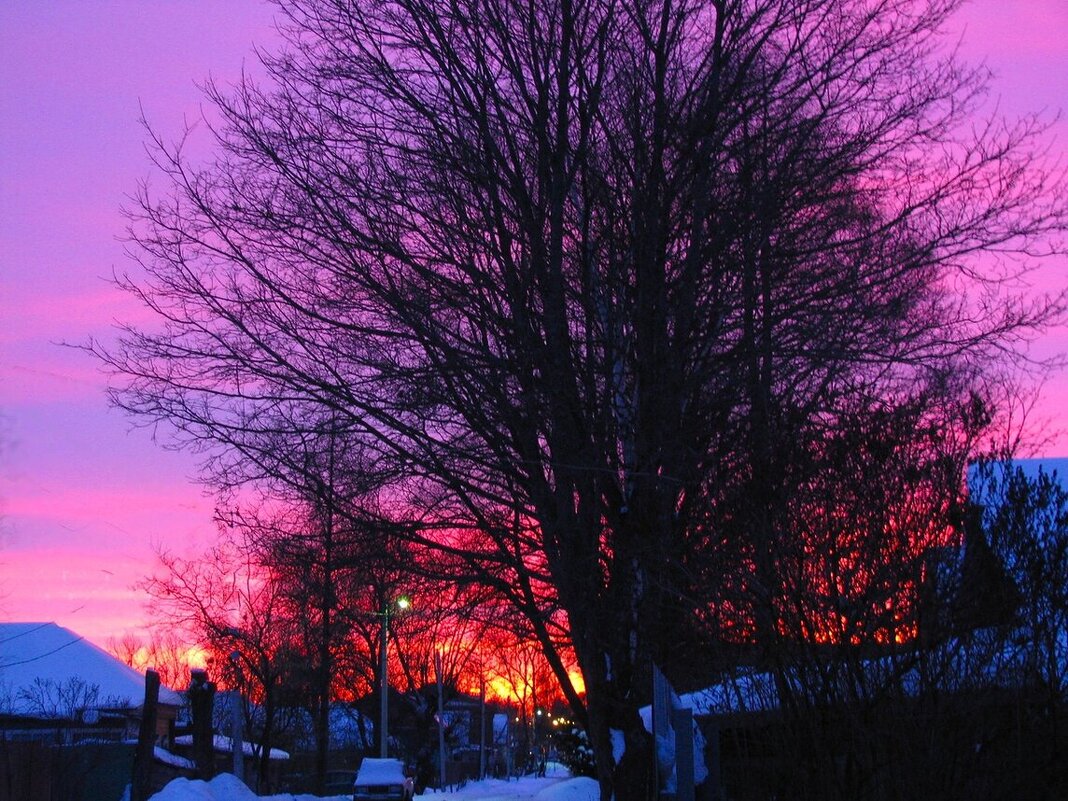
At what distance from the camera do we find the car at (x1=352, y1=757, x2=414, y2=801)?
31.7 meters

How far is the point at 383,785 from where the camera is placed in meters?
31.8

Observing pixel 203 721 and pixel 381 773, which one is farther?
pixel 381 773

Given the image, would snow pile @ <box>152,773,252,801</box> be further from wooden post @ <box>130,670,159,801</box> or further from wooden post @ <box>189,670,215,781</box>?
wooden post @ <box>189,670,215,781</box>

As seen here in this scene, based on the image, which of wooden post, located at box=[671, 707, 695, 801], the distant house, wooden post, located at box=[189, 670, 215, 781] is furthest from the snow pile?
wooden post, located at box=[671, 707, 695, 801]

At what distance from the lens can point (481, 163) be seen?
11742mm

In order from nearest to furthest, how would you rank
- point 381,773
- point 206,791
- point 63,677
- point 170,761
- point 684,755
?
point 684,755 < point 206,791 < point 170,761 < point 381,773 < point 63,677

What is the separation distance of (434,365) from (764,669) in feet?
15.1

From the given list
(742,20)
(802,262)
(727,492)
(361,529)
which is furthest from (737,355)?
(361,529)

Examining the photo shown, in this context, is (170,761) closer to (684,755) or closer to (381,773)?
(381,773)

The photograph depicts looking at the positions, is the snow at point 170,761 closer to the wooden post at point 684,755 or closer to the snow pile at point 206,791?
the snow pile at point 206,791

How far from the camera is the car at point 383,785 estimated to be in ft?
104

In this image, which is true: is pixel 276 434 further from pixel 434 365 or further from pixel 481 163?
pixel 481 163

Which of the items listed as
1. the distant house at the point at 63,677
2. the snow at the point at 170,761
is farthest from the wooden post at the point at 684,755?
the distant house at the point at 63,677

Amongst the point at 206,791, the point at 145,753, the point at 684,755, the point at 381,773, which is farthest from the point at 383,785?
the point at 684,755
